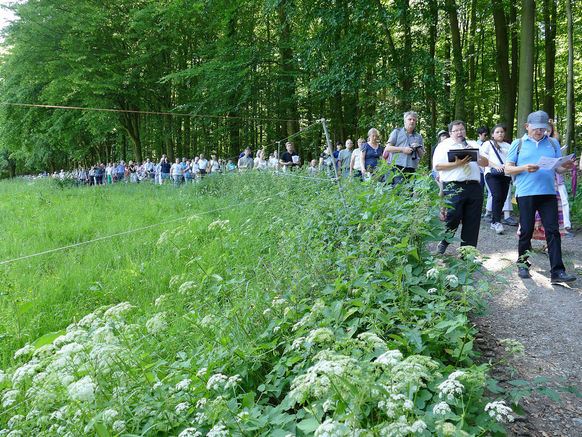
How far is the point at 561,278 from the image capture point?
4.63 meters

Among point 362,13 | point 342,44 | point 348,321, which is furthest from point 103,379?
point 342,44

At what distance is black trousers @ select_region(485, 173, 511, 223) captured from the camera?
746 centimetres

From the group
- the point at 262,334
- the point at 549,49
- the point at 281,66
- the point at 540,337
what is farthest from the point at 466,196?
the point at 549,49

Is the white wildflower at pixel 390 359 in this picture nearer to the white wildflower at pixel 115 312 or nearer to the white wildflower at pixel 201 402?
the white wildflower at pixel 201 402

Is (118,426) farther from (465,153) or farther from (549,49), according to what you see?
(549,49)

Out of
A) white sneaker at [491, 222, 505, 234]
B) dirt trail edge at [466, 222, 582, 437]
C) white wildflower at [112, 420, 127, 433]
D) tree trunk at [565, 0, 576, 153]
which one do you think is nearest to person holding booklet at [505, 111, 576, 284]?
dirt trail edge at [466, 222, 582, 437]

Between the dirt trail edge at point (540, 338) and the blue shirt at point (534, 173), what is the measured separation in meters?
1.11

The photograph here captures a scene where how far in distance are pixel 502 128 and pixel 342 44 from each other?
906 cm

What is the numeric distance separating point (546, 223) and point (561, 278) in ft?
A: 2.26

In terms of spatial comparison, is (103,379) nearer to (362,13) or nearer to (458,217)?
(458,217)

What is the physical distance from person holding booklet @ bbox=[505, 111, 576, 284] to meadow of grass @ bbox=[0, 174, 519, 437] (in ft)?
5.51

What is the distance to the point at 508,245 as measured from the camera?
661 centimetres

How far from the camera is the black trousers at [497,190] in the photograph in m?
7.46

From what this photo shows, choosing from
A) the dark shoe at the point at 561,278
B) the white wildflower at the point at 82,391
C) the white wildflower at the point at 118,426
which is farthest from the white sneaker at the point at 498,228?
the white wildflower at the point at 82,391
